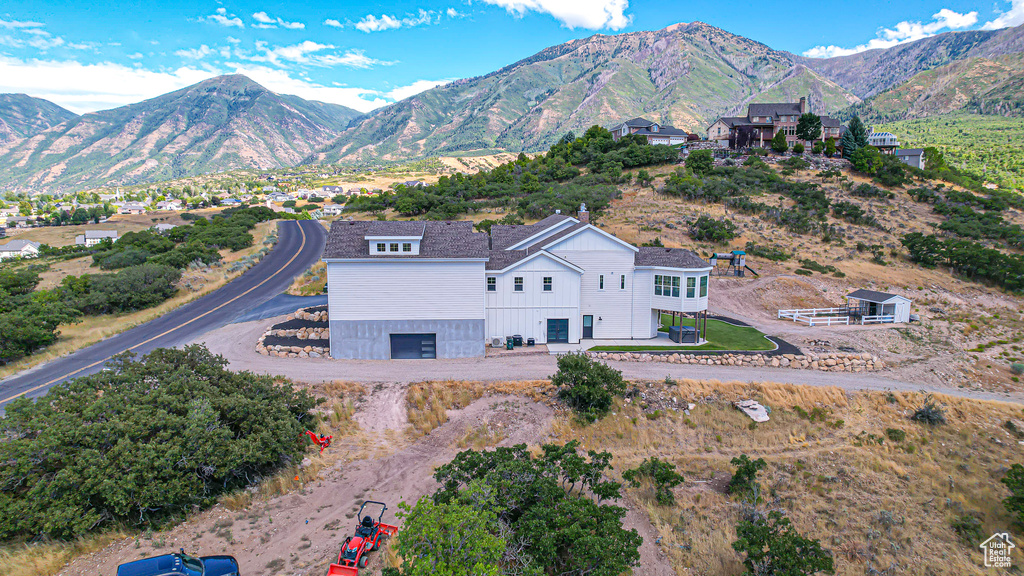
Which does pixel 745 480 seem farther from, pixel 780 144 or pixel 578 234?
pixel 780 144

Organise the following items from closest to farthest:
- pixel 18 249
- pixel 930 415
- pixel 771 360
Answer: pixel 930 415 → pixel 771 360 → pixel 18 249

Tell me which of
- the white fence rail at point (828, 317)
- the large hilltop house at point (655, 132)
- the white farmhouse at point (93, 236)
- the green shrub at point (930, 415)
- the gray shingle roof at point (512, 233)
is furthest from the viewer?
the large hilltop house at point (655, 132)

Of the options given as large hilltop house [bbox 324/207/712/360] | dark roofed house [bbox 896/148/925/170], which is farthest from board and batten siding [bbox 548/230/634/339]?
dark roofed house [bbox 896/148/925/170]

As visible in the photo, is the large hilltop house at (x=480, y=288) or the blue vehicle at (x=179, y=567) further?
the large hilltop house at (x=480, y=288)

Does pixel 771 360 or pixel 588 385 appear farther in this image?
pixel 771 360

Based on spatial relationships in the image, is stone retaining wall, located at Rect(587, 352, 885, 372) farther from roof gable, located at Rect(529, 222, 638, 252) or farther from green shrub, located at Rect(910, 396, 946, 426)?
roof gable, located at Rect(529, 222, 638, 252)

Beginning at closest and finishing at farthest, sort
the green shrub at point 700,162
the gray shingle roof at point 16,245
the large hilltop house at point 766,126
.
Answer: the green shrub at point 700,162 < the gray shingle roof at point 16,245 < the large hilltop house at point 766,126

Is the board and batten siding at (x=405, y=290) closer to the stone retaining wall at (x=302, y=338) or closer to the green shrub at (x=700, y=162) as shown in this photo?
the stone retaining wall at (x=302, y=338)

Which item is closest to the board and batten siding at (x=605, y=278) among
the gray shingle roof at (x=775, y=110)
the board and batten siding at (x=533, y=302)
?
the board and batten siding at (x=533, y=302)

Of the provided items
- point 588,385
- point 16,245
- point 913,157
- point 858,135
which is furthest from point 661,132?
point 16,245
